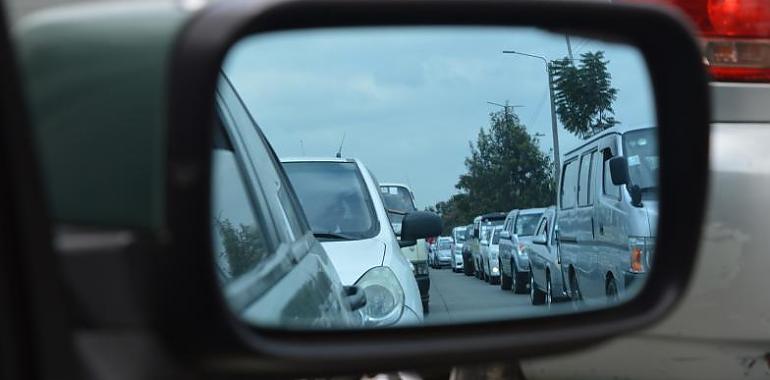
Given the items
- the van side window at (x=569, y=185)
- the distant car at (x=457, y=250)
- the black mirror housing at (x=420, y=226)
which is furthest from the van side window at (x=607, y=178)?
the distant car at (x=457, y=250)

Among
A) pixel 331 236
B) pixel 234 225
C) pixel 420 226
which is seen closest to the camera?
pixel 234 225

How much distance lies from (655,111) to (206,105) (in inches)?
39.3

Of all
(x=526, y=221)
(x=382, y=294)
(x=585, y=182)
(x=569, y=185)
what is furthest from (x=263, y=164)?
(x=526, y=221)

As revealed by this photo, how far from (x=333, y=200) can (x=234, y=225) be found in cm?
454

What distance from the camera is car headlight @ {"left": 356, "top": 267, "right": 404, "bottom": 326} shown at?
17.6ft

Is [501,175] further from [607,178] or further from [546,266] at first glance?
[546,266]

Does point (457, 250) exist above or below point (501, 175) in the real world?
below

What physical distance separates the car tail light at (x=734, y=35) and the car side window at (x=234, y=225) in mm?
1391

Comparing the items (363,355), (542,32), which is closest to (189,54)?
(363,355)

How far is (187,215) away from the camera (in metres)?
1.09

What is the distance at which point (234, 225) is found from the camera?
224cm

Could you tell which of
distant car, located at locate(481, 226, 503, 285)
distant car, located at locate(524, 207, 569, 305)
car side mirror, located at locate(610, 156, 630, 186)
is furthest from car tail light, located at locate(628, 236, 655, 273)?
distant car, located at locate(481, 226, 503, 285)

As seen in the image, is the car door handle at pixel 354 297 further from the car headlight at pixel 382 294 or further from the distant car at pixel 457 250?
the distant car at pixel 457 250

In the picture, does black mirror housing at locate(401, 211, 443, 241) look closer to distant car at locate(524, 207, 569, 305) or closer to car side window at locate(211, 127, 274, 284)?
distant car at locate(524, 207, 569, 305)
